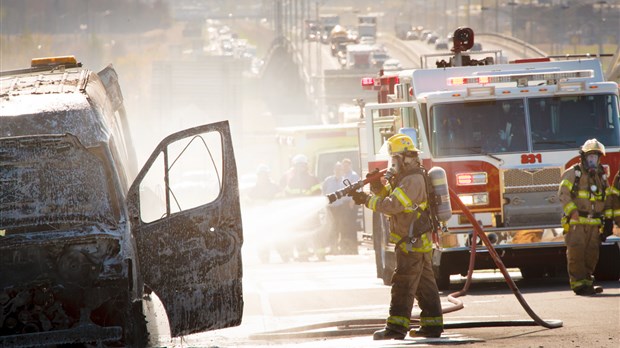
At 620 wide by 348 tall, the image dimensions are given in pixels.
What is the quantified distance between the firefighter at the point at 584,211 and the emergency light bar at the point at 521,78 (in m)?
1.71

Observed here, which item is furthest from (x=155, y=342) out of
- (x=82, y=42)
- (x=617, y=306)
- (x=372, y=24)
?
(x=372, y=24)

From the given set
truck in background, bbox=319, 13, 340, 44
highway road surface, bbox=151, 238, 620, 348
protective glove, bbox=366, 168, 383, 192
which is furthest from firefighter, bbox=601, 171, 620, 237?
truck in background, bbox=319, 13, 340, 44

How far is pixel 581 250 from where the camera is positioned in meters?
15.1

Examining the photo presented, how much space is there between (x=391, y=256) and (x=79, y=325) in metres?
8.00

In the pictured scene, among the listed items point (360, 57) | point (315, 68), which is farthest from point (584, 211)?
point (315, 68)

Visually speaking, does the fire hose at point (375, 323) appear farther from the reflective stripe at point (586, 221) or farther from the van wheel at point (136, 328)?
the reflective stripe at point (586, 221)

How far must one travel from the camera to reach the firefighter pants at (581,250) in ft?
49.3

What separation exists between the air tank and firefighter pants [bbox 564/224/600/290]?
3.82m

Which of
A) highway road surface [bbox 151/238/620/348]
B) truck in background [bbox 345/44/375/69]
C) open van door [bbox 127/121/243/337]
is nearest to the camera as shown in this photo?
open van door [bbox 127/121/243/337]

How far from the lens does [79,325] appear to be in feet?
32.6

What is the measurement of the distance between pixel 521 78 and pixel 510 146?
935 mm

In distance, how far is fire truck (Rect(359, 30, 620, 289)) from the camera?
1599cm

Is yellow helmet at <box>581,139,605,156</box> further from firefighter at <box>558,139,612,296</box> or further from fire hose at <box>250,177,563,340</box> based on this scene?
fire hose at <box>250,177,563,340</box>

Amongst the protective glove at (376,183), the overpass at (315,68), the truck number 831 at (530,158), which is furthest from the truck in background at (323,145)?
the overpass at (315,68)
